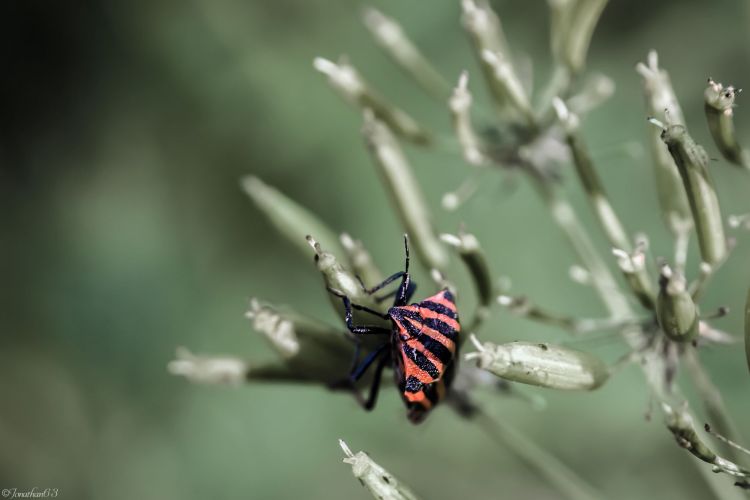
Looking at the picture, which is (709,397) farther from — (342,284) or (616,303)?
(342,284)

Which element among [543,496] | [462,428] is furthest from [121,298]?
[543,496]

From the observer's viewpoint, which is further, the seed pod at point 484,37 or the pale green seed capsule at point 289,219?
the seed pod at point 484,37

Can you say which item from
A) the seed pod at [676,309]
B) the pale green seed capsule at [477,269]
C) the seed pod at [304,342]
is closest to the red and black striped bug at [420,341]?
the seed pod at [304,342]

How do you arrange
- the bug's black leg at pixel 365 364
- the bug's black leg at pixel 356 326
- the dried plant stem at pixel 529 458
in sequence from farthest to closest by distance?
1. the dried plant stem at pixel 529 458
2. the bug's black leg at pixel 365 364
3. the bug's black leg at pixel 356 326

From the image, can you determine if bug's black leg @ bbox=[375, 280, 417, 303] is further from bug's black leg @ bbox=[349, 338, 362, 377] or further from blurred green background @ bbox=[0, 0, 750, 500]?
blurred green background @ bbox=[0, 0, 750, 500]

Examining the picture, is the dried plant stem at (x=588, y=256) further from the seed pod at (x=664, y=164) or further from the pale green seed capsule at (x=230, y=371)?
the pale green seed capsule at (x=230, y=371)
